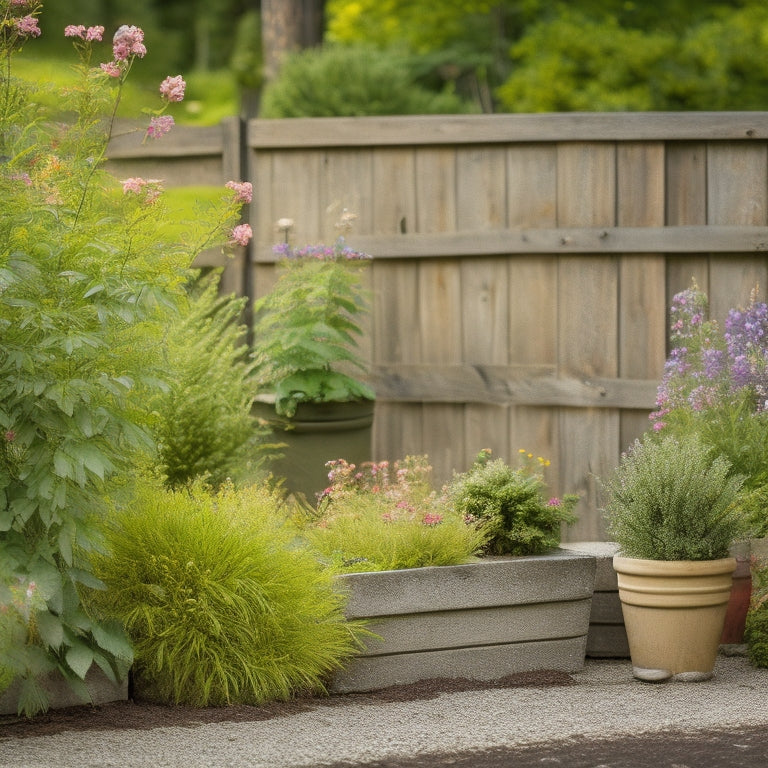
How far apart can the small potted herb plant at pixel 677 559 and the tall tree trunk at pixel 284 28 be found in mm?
6970

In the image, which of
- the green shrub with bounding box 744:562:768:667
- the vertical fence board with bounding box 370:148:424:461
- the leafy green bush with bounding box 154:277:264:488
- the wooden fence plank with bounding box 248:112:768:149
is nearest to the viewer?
the green shrub with bounding box 744:562:768:667

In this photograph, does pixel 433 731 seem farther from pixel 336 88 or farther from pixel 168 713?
pixel 336 88

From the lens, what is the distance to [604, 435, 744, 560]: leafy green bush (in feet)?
12.6

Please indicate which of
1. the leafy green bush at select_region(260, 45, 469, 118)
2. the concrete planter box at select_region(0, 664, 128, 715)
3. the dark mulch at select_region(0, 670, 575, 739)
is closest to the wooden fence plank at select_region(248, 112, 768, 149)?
the leafy green bush at select_region(260, 45, 469, 118)

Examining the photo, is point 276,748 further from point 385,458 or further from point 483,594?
point 385,458

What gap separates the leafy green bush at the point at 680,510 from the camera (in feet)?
12.6

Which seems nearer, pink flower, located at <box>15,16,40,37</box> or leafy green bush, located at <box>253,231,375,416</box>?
pink flower, located at <box>15,16,40,37</box>

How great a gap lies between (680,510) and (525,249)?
2.17m

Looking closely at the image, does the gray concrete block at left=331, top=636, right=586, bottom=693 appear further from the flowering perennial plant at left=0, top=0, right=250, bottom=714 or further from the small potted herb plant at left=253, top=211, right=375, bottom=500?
the small potted herb plant at left=253, top=211, right=375, bottom=500

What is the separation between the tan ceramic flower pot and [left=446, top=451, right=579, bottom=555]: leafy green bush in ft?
1.09

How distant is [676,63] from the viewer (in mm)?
10508

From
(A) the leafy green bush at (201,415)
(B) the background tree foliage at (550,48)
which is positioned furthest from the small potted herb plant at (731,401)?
(B) the background tree foliage at (550,48)

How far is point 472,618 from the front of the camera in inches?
156

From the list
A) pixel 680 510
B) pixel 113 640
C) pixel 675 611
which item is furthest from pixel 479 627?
pixel 113 640
